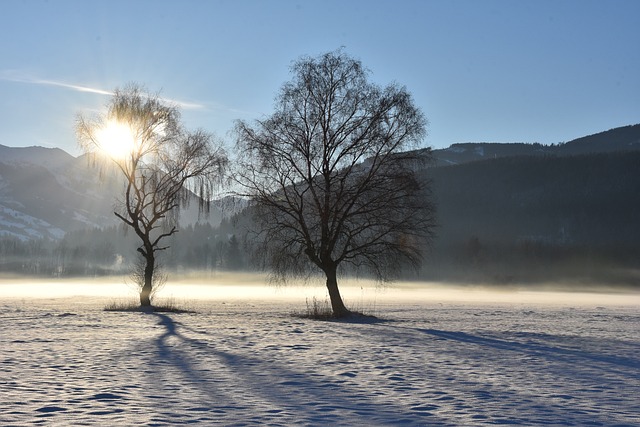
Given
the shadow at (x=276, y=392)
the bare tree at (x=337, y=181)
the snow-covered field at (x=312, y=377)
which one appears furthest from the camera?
the bare tree at (x=337, y=181)

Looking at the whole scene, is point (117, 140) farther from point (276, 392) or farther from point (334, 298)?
point (276, 392)

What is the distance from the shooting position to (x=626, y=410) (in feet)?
37.6

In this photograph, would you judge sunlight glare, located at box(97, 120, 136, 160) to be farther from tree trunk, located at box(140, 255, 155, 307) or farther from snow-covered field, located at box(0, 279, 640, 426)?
snow-covered field, located at box(0, 279, 640, 426)

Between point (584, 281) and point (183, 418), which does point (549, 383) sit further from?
point (584, 281)

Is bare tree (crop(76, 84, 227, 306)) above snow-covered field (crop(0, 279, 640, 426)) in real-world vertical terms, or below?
above

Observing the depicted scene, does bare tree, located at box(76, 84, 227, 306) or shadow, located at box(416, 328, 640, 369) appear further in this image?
bare tree, located at box(76, 84, 227, 306)

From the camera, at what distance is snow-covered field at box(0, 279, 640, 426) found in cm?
1075

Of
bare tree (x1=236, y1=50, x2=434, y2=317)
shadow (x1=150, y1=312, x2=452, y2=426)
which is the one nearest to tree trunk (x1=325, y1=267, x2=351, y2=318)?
bare tree (x1=236, y1=50, x2=434, y2=317)

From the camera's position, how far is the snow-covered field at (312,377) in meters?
10.8

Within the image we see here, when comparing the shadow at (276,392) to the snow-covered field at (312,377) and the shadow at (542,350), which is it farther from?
the shadow at (542,350)

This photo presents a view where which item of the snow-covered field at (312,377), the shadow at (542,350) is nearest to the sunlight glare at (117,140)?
the snow-covered field at (312,377)

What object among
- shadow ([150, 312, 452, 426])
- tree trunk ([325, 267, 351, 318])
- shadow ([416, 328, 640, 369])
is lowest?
shadow ([416, 328, 640, 369])

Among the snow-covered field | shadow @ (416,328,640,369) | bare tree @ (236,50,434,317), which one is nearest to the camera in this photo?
the snow-covered field

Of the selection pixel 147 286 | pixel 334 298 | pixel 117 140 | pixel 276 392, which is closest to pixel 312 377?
pixel 276 392
